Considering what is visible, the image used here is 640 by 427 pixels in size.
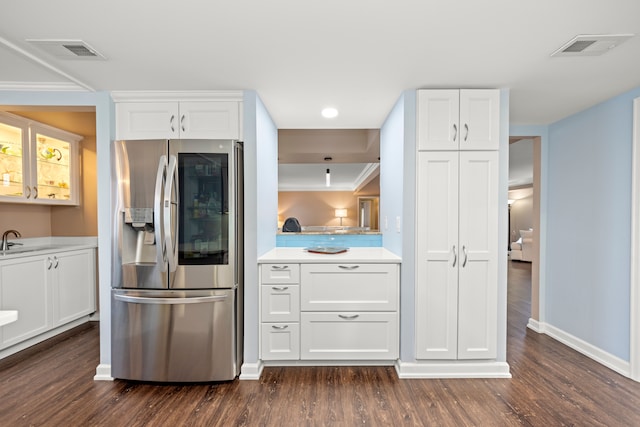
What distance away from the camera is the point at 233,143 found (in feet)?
7.86

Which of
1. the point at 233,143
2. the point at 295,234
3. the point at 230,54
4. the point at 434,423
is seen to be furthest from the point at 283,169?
the point at 434,423

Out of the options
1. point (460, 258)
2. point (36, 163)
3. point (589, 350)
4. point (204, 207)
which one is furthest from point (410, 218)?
point (36, 163)

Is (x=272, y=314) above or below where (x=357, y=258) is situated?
below

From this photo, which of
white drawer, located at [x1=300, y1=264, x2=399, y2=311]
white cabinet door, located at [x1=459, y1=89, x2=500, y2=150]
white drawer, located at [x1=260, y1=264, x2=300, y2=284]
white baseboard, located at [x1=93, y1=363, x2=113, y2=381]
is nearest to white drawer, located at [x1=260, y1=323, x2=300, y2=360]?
white drawer, located at [x1=300, y1=264, x2=399, y2=311]

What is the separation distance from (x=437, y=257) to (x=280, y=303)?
133 centimetres

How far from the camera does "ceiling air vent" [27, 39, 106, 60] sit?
1.78 m

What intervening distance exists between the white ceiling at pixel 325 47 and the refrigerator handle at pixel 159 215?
0.66m

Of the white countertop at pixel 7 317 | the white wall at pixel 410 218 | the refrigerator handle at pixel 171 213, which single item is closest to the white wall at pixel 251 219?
the refrigerator handle at pixel 171 213

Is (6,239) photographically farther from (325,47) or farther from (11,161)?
(325,47)

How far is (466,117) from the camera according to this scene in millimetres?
2422

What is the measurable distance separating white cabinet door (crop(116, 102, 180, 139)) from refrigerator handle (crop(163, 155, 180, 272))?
319mm

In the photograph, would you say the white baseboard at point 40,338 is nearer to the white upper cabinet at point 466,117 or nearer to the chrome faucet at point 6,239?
the chrome faucet at point 6,239

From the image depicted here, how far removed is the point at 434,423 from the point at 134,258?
7.88ft

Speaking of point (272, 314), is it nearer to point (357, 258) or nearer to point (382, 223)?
point (357, 258)
